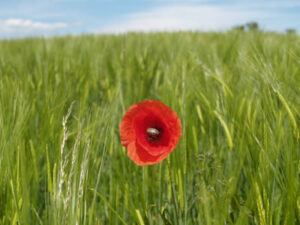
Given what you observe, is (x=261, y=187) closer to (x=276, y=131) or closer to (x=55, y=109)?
(x=276, y=131)

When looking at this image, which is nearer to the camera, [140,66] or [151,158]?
[151,158]

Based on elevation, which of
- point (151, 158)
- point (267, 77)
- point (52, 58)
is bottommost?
point (151, 158)

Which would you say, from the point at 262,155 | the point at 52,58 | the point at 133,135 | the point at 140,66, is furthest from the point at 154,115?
the point at 52,58

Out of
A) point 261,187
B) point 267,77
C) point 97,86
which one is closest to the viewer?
point 261,187

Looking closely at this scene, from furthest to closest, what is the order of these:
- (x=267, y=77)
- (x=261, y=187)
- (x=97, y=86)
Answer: (x=97, y=86), (x=267, y=77), (x=261, y=187)

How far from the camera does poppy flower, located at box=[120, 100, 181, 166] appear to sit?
49cm

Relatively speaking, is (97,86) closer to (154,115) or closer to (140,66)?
(140,66)

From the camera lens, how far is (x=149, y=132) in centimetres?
54

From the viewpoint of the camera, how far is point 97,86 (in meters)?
1.13

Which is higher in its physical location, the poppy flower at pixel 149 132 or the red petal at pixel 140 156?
the poppy flower at pixel 149 132

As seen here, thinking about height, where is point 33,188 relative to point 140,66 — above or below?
below

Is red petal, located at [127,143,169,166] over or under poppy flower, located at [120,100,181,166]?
under

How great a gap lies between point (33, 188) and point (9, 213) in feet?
0.26

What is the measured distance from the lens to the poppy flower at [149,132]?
0.49m
